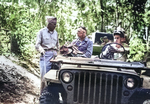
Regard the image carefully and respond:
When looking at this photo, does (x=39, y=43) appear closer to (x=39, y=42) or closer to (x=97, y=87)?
(x=39, y=42)

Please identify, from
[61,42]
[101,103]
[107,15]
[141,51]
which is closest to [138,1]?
[107,15]

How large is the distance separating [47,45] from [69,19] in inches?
18.3

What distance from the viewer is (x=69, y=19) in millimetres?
2604

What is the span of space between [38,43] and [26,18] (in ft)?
1.22

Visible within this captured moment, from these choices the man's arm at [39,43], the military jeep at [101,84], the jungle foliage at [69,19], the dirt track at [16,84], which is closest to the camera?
the military jeep at [101,84]

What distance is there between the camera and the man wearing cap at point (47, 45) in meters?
2.30

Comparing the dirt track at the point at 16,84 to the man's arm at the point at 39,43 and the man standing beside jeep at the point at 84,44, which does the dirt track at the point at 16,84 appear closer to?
the man's arm at the point at 39,43

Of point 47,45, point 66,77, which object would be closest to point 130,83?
point 66,77

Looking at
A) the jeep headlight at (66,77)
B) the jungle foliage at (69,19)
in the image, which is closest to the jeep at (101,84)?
the jeep headlight at (66,77)

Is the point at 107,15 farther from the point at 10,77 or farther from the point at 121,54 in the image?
the point at 10,77

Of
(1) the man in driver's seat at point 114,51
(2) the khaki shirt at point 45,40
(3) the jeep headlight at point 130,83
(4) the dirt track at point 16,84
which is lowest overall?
(4) the dirt track at point 16,84

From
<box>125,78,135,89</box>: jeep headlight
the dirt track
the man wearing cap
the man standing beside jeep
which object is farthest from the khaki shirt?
<box>125,78,135,89</box>: jeep headlight

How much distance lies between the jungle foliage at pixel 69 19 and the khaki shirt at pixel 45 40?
77mm

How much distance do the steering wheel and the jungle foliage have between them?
160mm
